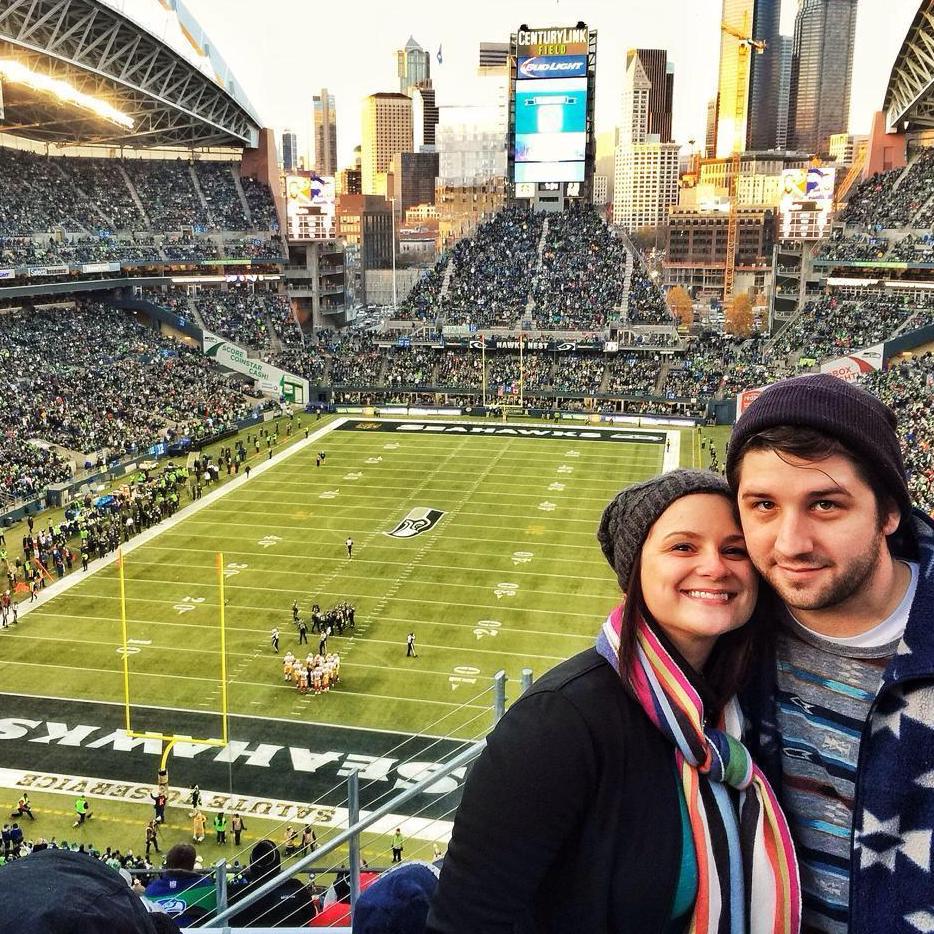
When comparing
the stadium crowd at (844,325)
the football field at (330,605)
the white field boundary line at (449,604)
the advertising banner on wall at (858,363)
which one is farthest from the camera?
the stadium crowd at (844,325)

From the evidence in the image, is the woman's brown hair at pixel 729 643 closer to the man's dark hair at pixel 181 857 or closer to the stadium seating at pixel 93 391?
the man's dark hair at pixel 181 857

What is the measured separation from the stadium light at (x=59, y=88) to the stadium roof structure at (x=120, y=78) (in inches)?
12.2

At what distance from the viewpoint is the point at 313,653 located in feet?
71.6

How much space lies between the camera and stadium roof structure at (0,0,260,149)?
44.8 metres

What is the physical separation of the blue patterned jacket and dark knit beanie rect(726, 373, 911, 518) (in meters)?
0.32

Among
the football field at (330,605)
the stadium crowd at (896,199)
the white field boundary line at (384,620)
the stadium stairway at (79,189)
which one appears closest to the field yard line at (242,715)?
the football field at (330,605)

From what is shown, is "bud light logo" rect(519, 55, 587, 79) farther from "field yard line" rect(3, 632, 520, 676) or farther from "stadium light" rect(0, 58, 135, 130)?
"field yard line" rect(3, 632, 520, 676)

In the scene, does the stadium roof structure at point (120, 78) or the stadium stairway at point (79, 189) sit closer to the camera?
the stadium roof structure at point (120, 78)

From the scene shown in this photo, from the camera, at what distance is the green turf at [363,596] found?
2030cm

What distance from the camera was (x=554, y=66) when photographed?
67.1 m

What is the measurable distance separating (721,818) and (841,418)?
98cm

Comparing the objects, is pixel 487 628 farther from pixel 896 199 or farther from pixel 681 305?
pixel 681 305

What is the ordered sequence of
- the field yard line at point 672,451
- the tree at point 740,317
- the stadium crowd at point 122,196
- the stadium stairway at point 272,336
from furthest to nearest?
1. the tree at point 740,317
2. the stadium stairway at point 272,336
3. the stadium crowd at point 122,196
4. the field yard line at point 672,451

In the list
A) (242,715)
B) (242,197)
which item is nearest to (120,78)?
(242,197)
